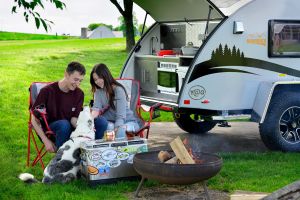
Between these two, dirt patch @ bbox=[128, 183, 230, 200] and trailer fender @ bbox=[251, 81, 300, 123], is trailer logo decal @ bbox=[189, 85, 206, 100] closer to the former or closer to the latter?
trailer fender @ bbox=[251, 81, 300, 123]

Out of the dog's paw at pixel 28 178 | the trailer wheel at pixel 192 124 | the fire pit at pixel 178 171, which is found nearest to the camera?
the fire pit at pixel 178 171

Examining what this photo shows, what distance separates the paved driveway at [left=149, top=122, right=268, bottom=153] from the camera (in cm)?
948

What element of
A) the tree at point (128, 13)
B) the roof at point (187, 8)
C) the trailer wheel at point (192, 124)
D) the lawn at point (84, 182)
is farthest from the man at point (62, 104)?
the tree at point (128, 13)

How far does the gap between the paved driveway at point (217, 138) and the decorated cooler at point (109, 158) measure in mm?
2391

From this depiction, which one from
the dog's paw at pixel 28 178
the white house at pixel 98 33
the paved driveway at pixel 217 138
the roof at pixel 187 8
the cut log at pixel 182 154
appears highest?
the roof at pixel 187 8

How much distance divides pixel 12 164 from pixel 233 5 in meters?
3.51

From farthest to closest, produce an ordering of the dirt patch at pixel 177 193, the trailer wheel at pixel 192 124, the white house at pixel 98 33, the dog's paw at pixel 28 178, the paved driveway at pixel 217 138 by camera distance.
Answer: the white house at pixel 98 33 < the trailer wheel at pixel 192 124 < the paved driveway at pixel 217 138 < the dog's paw at pixel 28 178 < the dirt patch at pixel 177 193

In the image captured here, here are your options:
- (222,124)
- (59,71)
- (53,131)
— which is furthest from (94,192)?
(59,71)

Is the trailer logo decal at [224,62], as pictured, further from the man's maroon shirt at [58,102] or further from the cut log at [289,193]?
the cut log at [289,193]

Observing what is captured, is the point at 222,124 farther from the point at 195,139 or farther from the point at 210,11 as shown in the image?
the point at 210,11

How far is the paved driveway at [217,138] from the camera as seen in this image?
9484 millimetres

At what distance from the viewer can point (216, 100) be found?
8.75 m

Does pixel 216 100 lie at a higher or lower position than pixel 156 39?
lower

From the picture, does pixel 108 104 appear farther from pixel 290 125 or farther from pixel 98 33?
pixel 98 33
